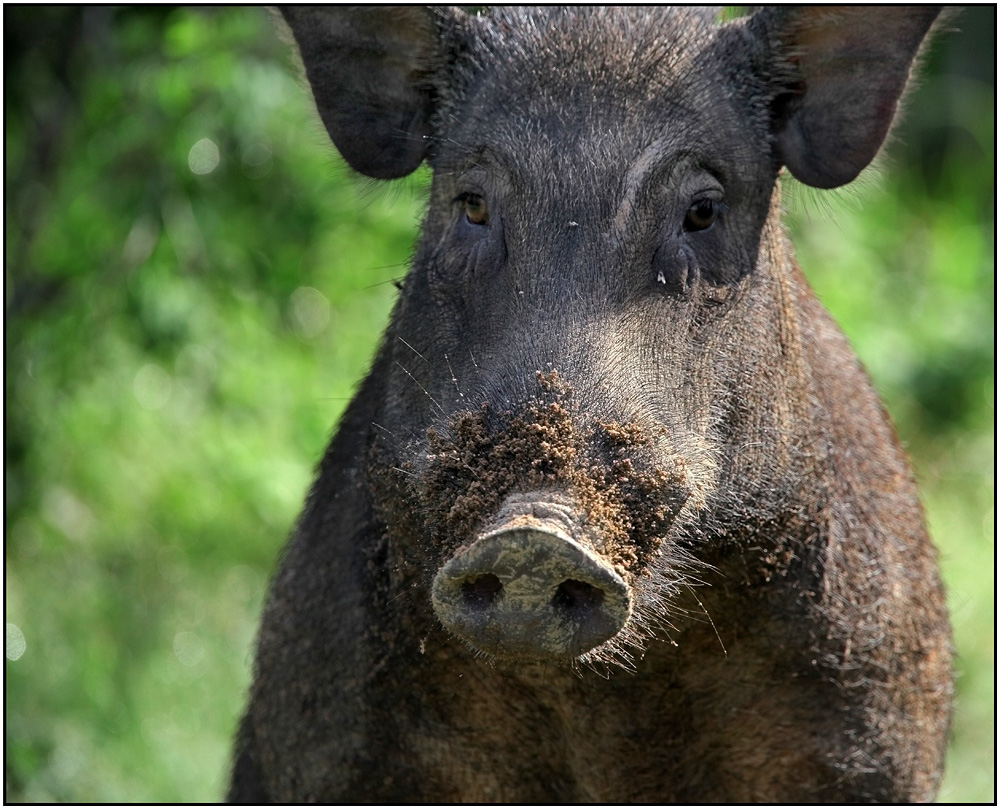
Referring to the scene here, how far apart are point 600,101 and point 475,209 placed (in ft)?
1.36

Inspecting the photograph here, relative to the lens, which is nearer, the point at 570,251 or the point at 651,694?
the point at 570,251

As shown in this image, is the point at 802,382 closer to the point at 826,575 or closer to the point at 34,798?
the point at 826,575

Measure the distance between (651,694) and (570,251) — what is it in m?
1.28

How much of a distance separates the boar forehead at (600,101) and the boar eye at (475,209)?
0.09m

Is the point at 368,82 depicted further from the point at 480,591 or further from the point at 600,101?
the point at 480,591

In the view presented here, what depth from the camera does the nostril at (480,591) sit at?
2867 mm

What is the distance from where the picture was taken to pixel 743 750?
12.8 feet

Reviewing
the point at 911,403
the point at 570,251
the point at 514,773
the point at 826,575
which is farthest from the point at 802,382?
the point at 911,403

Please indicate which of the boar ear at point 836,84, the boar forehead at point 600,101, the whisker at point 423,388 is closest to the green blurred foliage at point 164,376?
the boar ear at point 836,84

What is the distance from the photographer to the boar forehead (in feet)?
11.3

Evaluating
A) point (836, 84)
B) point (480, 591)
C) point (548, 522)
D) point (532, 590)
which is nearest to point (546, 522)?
point (548, 522)

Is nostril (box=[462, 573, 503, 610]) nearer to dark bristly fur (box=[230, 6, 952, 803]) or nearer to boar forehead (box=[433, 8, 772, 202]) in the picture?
dark bristly fur (box=[230, 6, 952, 803])

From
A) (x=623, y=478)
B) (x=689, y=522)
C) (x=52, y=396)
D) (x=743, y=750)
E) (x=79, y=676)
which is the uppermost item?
Result: (x=623, y=478)

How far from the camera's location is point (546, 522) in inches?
107
